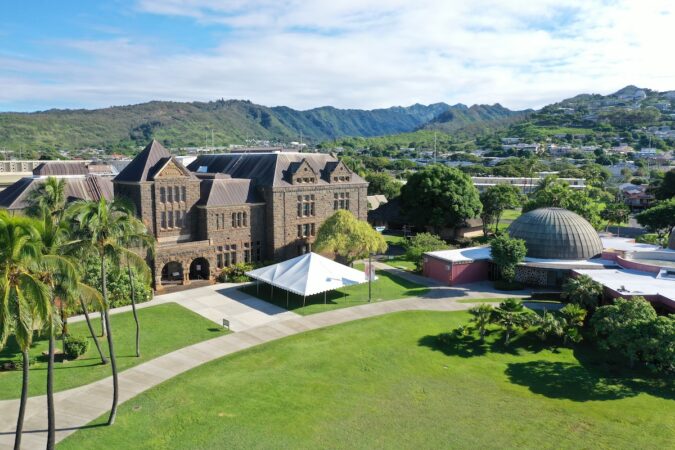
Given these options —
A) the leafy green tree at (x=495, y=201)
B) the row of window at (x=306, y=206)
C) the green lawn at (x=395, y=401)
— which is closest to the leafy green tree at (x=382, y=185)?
the leafy green tree at (x=495, y=201)

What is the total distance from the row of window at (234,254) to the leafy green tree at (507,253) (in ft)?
87.8

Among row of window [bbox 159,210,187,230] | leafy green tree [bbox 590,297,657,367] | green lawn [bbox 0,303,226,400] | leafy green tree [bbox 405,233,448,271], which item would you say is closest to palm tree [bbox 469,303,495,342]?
leafy green tree [bbox 590,297,657,367]

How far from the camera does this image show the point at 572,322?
3816cm

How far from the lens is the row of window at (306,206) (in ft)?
200

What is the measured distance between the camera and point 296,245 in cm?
6109

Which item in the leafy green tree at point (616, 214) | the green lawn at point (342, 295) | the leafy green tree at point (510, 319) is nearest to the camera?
the leafy green tree at point (510, 319)

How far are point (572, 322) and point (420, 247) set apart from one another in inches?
979

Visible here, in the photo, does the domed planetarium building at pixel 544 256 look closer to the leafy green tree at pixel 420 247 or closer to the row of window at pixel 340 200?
the leafy green tree at pixel 420 247

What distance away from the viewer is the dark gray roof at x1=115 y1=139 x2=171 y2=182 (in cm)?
5138

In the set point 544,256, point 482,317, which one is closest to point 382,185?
point 544,256

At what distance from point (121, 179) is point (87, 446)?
35001 mm

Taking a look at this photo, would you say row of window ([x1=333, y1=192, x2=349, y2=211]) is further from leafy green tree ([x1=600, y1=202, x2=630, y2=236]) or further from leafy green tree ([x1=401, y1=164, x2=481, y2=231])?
leafy green tree ([x1=600, y1=202, x2=630, y2=236])

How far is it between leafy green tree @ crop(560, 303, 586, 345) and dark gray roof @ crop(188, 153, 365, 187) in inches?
1336

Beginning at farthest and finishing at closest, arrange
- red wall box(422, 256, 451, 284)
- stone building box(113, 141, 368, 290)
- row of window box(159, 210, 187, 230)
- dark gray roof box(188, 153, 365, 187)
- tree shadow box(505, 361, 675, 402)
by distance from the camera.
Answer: dark gray roof box(188, 153, 365, 187) → red wall box(422, 256, 451, 284) → row of window box(159, 210, 187, 230) → stone building box(113, 141, 368, 290) → tree shadow box(505, 361, 675, 402)
